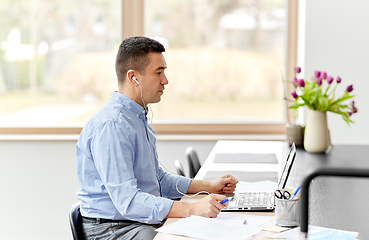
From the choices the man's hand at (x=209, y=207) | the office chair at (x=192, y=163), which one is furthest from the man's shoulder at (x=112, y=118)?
the office chair at (x=192, y=163)

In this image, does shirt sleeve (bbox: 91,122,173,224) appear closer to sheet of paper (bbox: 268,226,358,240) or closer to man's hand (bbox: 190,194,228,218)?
man's hand (bbox: 190,194,228,218)

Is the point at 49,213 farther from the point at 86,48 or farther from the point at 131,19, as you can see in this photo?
the point at 131,19

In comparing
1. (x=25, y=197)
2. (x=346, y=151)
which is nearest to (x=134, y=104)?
(x=346, y=151)

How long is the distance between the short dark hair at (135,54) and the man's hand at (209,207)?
1.95ft

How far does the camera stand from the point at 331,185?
178 cm

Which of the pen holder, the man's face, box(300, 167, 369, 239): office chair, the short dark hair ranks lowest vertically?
the pen holder

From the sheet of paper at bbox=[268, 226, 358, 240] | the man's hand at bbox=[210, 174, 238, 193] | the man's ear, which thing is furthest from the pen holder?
the man's ear

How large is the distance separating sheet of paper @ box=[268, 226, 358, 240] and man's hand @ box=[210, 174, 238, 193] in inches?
20.2

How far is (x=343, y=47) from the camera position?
3.27 m

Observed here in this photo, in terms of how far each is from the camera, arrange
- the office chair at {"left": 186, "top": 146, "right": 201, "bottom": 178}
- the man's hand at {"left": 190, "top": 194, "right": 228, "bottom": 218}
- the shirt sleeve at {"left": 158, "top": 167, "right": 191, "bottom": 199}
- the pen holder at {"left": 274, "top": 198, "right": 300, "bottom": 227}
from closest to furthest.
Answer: the pen holder at {"left": 274, "top": 198, "right": 300, "bottom": 227} < the man's hand at {"left": 190, "top": 194, "right": 228, "bottom": 218} < the shirt sleeve at {"left": 158, "top": 167, "right": 191, "bottom": 199} < the office chair at {"left": 186, "top": 146, "right": 201, "bottom": 178}

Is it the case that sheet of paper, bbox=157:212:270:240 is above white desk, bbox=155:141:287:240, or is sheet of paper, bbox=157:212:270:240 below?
above

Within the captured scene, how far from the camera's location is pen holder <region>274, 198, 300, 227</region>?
1264mm

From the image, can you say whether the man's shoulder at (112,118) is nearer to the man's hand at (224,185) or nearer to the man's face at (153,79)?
the man's face at (153,79)

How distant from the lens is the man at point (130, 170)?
4.70 ft
